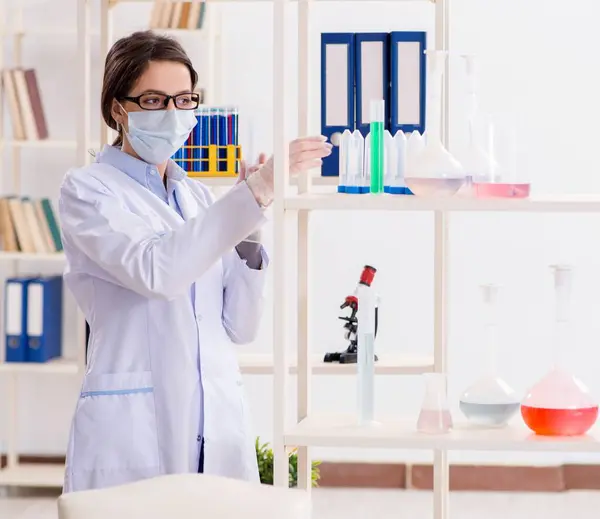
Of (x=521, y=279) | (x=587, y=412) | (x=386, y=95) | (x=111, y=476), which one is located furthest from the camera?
(x=521, y=279)

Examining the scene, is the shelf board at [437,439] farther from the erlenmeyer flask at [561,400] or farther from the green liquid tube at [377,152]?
the green liquid tube at [377,152]

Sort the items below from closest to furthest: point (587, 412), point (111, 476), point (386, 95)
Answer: point (587, 412)
point (111, 476)
point (386, 95)

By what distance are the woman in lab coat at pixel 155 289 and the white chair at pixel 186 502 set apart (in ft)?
1.31

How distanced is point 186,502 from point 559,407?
66cm

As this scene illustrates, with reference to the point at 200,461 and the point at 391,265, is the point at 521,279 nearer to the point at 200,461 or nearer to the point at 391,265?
the point at 391,265

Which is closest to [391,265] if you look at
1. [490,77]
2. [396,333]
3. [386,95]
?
[396,333]

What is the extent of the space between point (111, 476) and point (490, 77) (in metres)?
3.01

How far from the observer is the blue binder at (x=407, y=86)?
2.52 m

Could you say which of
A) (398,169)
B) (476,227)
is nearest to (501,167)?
(398,169)

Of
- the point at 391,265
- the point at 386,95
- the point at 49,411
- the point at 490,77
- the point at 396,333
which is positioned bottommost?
the point at 49,411

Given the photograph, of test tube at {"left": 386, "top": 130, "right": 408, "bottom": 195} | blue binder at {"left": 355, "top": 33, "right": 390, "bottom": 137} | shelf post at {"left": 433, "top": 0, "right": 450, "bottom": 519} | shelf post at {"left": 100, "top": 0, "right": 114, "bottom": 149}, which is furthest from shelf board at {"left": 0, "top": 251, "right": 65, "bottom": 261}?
test tube at {"left": 386, "top": 130, "right": 408, "bottom": 195}

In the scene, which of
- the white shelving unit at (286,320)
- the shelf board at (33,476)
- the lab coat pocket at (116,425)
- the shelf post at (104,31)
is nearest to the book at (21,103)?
the shelf post at (104,31)

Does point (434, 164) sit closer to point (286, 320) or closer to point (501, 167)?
point (501, 167)

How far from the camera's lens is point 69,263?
205 centimetres
